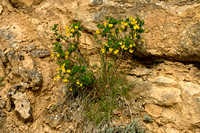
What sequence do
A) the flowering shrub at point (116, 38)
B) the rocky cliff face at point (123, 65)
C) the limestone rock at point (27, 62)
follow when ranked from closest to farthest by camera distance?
the rocky cliff face at point (123, 65), the flowering shrub at point (116, 38), the limestone rock at point (27, 62)

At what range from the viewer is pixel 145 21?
9.41 feet

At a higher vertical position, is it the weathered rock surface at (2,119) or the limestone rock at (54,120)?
the weathered rock surface at (2,119)

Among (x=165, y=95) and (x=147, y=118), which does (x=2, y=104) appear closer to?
(x=147, y=118)

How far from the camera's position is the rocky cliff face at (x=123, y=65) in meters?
2.56

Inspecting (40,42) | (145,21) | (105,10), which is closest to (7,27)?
(40,42)

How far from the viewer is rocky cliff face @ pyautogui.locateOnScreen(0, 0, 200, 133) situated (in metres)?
2.56

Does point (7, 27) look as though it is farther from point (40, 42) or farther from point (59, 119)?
point (59, 119)

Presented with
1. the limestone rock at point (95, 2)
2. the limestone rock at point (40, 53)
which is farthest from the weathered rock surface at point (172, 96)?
the limestone rock at point (40, 53)

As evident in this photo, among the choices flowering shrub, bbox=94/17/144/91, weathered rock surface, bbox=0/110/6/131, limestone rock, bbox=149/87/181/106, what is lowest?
weathered rock surface, bbox=0/110/6/131

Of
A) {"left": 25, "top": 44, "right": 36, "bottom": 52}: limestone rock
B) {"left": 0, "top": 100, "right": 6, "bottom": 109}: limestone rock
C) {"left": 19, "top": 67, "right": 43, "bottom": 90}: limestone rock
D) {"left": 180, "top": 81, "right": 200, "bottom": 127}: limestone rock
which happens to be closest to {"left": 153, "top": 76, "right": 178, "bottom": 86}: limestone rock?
{"left": 180, "top": 81, "right": 200, "bottom": 127}: limestone rock

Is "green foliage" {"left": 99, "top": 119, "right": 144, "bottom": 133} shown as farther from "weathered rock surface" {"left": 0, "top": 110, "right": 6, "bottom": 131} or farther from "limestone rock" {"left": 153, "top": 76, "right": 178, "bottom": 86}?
"weathered rock surface" {"left": 0, "top": 110, "right": 6, "bottom": 131}

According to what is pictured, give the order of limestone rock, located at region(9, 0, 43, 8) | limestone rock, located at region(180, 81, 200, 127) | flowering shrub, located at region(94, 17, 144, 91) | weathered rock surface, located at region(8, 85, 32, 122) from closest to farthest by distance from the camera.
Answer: limestone rock, located at region(180, 81, 200, 127) < flowering shrub, located at region(94, 17, 144, 91) < weathered rock surface, located at region(8, 85, 32, 122) < limestone rock, located at region(9, 0, 43, 8)

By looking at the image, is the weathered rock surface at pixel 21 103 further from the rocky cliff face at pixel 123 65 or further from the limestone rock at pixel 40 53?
the limestone rock at pixel 40 53

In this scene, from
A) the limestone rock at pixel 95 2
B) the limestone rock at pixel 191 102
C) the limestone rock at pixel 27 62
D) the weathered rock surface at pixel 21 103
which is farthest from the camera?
the limestone rock at pixel 95 2
